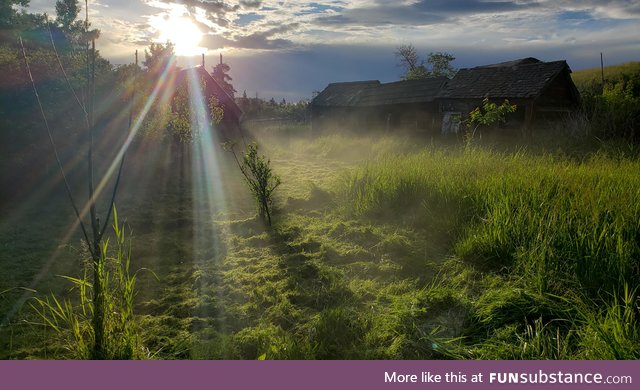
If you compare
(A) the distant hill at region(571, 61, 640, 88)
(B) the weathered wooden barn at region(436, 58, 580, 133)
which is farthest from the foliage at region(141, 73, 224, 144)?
(A) the distant hill at region(571, 61, 640, 88)

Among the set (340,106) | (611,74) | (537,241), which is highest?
(611,74)

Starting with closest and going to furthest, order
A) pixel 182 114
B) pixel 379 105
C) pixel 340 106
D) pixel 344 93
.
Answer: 1. pixel 182 114
2. pixel 379 105
3. pixel 340 106
4. pixel 344 93

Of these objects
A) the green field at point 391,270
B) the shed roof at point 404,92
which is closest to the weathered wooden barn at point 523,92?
the shed roof at point 404,92

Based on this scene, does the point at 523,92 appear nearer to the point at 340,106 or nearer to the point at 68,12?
the point at 340,106

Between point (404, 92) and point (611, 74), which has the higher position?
point (611, 74)

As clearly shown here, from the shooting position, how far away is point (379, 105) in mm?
23812

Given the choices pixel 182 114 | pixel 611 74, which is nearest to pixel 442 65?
pixel 611 74

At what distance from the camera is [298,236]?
259 inches

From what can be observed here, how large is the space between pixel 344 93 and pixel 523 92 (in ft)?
45.1

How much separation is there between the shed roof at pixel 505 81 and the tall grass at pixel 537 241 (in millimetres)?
10151

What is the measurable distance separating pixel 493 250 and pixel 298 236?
3.06 metres

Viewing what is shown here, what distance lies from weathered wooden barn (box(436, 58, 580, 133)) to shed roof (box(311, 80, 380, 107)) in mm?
7678

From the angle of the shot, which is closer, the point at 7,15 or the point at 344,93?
the point at 7,15

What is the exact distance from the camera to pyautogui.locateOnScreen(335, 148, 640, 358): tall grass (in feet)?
10.0
